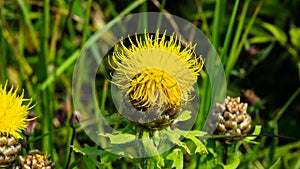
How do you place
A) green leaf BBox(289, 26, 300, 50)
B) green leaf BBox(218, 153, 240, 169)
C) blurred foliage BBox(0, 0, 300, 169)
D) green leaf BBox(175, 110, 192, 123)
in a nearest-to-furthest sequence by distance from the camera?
green leaf BBox(175, 110, 192, 123), green leaf BBox(218, 153, 240, 169), blurred foliage BBox(0, 0, 300, 169), green leaf BBox(289, 26, 300, 50)

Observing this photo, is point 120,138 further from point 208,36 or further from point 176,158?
point 208,36

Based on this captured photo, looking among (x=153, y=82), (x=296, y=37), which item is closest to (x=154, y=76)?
(x=153, y=82)

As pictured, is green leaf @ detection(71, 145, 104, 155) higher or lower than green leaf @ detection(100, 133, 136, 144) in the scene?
lower

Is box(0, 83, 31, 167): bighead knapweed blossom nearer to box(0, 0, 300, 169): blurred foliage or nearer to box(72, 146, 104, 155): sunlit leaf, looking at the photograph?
box(72, 146, 104, 155): sunlit leaf

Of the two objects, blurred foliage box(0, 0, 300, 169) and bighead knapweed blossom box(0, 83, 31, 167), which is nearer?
bighead knapweed blossom box(0, 83, 31, 167)

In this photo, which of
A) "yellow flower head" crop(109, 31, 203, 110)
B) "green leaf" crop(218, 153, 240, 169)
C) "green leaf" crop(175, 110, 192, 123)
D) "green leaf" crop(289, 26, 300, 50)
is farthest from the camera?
"green leaf" crop(289, 26, 300, 50)

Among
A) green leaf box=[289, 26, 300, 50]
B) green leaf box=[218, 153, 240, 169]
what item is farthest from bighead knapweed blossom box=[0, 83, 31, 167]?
green leaf box=[289, 26, 300, 50]

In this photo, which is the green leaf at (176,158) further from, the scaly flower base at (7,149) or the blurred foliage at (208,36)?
the scaly flower base at (7,149)

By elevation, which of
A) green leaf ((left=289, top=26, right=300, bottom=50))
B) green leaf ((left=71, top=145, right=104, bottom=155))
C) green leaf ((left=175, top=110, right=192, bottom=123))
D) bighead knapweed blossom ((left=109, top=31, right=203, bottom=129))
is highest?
green leaf ((left=289, top=26, right=300, bottom=50))
